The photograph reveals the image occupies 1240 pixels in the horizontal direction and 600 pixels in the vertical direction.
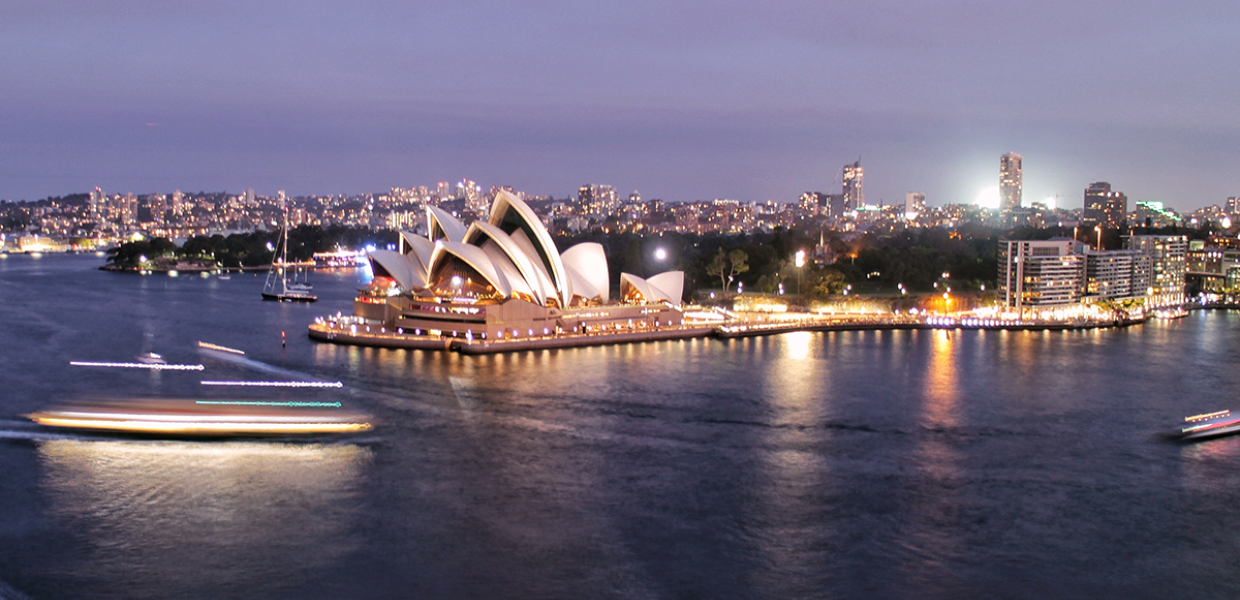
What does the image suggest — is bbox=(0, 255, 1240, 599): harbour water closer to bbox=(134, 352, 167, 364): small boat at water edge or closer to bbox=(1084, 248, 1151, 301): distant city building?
bbox=(134, 352, 167, 364): small boat at water edge

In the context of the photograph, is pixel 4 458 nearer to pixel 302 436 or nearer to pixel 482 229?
pixel 302 436

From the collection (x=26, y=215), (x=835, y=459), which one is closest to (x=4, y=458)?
(x=835, y=459)

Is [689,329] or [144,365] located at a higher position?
[689,329]

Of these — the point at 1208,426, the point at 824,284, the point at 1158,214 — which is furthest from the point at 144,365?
the point at 1158,214

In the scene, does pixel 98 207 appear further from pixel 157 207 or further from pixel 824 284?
pixel 824 284

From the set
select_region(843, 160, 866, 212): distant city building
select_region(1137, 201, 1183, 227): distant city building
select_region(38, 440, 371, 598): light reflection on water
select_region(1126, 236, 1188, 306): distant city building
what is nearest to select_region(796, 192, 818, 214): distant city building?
select_region(843, 160, 866, 212): distant city building

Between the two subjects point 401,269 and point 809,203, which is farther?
point 809,203
